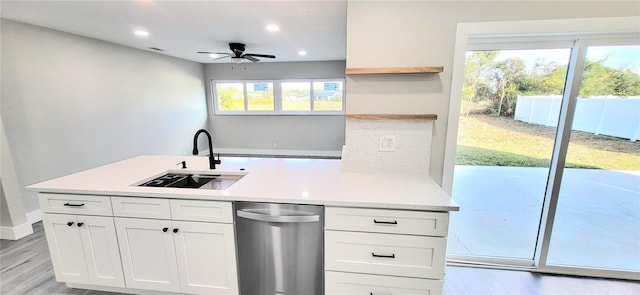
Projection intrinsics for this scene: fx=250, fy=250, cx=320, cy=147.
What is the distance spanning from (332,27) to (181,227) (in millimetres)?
2664

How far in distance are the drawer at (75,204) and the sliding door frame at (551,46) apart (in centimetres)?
230

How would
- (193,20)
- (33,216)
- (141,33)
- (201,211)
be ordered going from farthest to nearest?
1. (141,33)
2. (33,216)
3. (193,20)
4. (201,211)

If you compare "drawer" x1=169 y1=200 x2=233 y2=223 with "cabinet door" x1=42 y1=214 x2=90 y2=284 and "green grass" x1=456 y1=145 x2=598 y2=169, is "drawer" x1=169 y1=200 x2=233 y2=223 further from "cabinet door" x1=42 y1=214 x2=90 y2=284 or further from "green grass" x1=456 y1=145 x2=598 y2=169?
"green grass" x1=456 y1=145 x2=598 y2=169

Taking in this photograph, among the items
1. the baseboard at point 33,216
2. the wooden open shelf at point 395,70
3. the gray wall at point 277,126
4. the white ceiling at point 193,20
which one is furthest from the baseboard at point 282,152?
the wooden open shelf at point 395,70

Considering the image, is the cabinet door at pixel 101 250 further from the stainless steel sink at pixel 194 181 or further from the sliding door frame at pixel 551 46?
the sliding door frame at pixel 551 46

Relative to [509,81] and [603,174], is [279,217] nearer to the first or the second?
[509,81]

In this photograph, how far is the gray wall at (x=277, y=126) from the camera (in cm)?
609

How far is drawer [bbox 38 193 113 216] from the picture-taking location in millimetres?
→ 1588

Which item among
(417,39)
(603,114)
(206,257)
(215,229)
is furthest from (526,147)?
(206,257)

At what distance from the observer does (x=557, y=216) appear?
2037 mm

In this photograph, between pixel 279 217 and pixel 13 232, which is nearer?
pixel 279 217

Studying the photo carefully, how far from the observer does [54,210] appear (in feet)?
5.37

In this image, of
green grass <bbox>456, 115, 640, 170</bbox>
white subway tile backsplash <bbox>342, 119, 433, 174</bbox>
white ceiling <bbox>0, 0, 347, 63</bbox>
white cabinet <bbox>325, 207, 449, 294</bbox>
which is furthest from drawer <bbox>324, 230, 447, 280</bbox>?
white ceiling <bbox>0, 0, 347, 63</bbox>

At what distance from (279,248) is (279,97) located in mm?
5188
